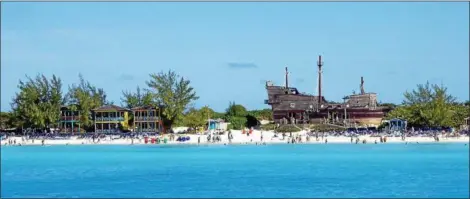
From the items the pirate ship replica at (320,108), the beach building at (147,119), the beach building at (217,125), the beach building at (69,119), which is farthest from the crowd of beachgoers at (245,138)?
the pirate ship replica at (320,108)

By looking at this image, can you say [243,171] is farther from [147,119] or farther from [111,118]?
[111,118]

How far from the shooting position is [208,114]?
253 feet

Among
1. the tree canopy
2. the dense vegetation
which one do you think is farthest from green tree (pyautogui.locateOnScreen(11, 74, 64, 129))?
the tree canopy

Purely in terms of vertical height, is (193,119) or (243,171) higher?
(193,119)

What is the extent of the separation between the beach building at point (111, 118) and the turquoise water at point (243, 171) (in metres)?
14.4

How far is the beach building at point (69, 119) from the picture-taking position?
7712cm

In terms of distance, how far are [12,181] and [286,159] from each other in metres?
18.6

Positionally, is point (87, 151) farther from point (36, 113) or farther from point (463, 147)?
point (463, 147)

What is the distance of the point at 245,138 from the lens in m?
69.0

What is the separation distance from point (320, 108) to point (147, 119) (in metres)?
18.9

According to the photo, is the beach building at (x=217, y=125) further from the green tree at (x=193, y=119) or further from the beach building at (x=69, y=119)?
the beach building at (x=69, y=119)

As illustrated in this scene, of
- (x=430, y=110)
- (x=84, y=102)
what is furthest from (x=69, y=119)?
(x=430, y=110)

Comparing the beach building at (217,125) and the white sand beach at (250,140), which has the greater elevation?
the beach building at (217,125)

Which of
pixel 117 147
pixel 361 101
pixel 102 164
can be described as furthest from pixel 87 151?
pixel 361 101
